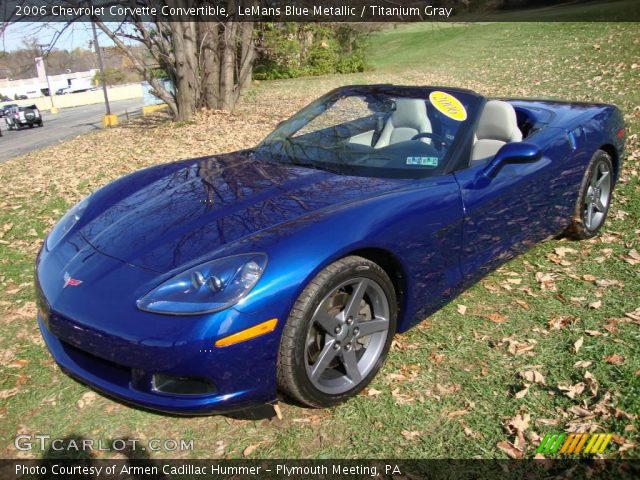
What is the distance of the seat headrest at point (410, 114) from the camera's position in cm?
342

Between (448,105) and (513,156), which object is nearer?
(513,156)

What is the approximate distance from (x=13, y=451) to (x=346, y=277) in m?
1.69

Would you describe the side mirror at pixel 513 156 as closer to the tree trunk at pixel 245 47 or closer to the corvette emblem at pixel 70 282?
the corvette emblem at pixel 70 282

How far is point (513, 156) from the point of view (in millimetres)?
3072

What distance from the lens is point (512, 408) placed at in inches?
101

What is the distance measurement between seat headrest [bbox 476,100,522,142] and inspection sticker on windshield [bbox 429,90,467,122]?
0.44 meters

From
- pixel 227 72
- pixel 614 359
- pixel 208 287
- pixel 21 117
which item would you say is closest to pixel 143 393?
pixel 208 287

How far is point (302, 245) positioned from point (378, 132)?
155 centimetres

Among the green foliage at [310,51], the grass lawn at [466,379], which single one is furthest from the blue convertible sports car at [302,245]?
the green foliage at [310,51]

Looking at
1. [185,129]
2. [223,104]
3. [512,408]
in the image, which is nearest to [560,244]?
[512,408]

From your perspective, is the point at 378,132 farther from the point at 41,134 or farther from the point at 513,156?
the point at 41,134

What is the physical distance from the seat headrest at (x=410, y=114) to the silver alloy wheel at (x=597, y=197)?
5.34ft

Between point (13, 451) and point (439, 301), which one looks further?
point (439, 301)

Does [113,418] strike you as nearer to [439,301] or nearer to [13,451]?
[13,451]
